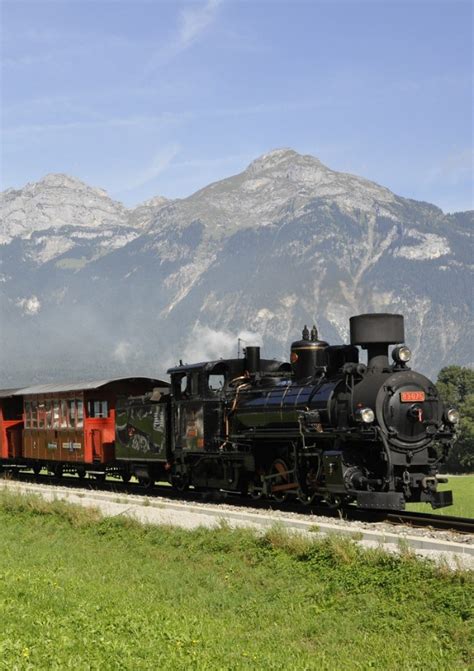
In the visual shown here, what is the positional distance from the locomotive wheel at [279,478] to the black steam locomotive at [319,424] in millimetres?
30

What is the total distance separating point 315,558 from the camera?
1620 centimetres

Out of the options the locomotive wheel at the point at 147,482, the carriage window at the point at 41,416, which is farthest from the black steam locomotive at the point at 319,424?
the carriage window at the point at 41,416

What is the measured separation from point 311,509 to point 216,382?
6.15 meters

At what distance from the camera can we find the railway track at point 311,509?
754 inches

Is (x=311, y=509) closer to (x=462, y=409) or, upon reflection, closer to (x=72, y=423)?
(x=72, y=423)

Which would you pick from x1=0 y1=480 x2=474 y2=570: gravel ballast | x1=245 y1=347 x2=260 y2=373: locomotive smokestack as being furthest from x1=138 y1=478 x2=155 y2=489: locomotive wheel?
x1=245 y1=347 x2=260 y2=373: locomotive smokestack

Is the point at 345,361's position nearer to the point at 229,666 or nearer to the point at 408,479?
the point at 408,479

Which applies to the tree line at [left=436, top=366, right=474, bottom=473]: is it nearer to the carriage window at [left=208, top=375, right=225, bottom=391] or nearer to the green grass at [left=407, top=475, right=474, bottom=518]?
the green grass at [left=407, top=475, right=474, bottom=518]

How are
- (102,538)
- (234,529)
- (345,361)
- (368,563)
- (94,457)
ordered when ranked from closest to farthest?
(368,563) < (234,529) < (102,538) < (345,361) < (94,457)

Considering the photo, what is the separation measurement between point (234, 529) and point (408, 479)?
4296 millimetres

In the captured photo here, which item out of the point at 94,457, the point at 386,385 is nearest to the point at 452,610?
the point at 386,385

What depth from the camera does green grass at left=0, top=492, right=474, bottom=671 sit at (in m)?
11.1

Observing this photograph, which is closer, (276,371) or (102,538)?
(102,538)

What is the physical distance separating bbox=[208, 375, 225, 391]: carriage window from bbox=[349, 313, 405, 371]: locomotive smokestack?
5.94 m
